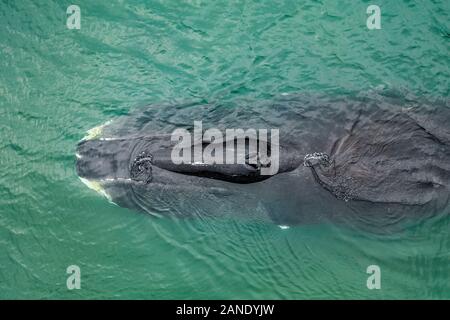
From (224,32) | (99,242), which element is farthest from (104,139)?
(224,32)

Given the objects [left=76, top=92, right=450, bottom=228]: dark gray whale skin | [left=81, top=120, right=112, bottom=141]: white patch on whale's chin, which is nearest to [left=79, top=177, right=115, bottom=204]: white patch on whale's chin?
[left=76, top=92, right=450, bottom=228]: dark gray whale skin

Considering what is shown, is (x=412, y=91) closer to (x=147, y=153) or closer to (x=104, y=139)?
(x=147, y=153)

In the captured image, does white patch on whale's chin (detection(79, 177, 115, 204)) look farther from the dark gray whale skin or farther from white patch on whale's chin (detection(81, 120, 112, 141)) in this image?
white patch on whale's chin (detection(81, 120, 112, 141))

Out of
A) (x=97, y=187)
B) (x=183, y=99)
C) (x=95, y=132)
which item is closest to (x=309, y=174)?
(x=183, y=99)

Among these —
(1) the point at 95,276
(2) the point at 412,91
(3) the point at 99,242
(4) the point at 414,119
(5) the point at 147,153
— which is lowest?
(1) the point at 95,276

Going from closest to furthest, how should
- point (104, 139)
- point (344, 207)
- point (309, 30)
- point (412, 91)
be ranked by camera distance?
1. point (344, 207)
2. point (104, 139)
3. point (412, 91)
4. point (309, 30)

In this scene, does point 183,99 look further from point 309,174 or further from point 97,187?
point 309,174

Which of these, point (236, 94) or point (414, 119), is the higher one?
point (236, 94)
